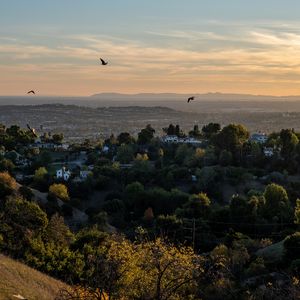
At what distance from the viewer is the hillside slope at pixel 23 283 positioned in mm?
18281

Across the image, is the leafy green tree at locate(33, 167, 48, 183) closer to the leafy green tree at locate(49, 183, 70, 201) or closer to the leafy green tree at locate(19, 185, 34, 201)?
the leafy green tree at locate(49, 183, 70, 201)

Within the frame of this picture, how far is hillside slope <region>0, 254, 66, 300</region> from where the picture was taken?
18281 millimetres

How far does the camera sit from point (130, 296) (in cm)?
1745

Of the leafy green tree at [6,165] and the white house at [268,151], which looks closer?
the leafy green tree at [6,165]

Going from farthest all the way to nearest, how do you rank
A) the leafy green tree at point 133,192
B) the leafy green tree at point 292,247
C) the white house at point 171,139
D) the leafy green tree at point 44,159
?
the white house at point 171,139 → the leafy green tree at point 44,159 → the leafy green tree at point 133,192 → the leafy green tree at point 292,247

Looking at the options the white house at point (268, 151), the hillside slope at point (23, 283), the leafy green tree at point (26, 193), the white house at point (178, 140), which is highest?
the white house at point (178, 140)

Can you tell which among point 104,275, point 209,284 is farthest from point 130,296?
point 209,284

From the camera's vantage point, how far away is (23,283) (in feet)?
64.8

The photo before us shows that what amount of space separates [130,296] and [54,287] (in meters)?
5.09

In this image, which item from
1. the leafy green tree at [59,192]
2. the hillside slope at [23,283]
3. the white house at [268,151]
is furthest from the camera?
the white house at [268,151]

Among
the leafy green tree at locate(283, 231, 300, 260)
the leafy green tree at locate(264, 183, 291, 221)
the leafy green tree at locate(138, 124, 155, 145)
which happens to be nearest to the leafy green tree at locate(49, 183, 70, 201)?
the leafy green tree at locate(264, 183, 291, 221)

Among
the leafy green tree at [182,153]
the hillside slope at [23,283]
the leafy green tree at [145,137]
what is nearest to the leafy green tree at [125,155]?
the leafy green tree at [182,153]

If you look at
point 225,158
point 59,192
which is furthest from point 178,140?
point 59,192

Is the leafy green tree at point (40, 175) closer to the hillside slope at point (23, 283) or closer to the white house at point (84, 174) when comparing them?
the white house at point (84, 174)
